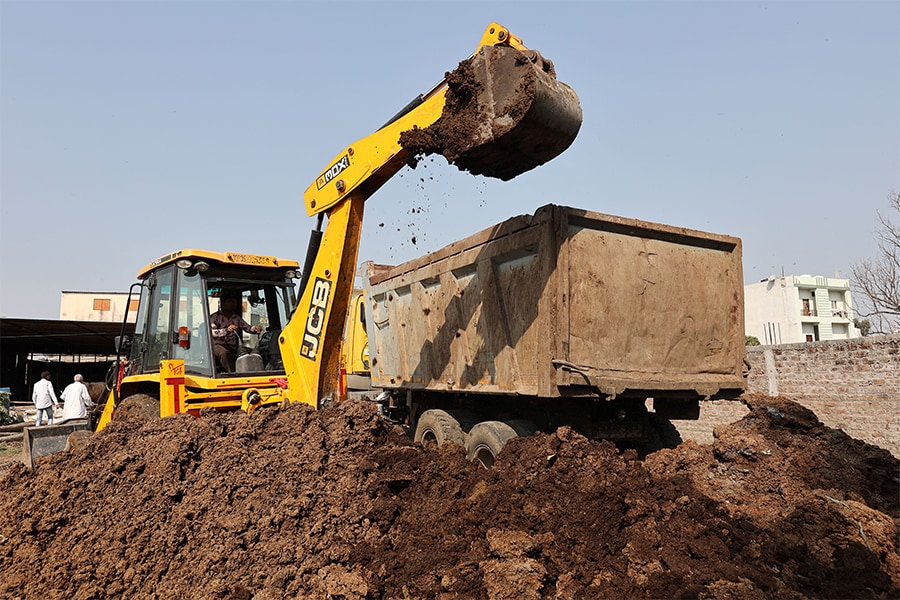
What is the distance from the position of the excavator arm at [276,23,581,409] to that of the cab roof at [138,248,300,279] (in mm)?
972

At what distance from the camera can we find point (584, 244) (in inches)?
197

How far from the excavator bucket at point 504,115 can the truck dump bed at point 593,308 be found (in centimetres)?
61

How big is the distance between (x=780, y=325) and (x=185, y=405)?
52853mm

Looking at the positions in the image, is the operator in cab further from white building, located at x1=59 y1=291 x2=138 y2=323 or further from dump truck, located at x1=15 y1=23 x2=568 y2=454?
white building, located at x1=59 y1=291 x2=138 y2=323

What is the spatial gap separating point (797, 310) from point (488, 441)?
52897mm

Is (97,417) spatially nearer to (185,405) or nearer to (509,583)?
(185,405)

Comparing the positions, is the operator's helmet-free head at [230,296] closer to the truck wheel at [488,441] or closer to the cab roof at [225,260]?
the cab roof at [225,260]

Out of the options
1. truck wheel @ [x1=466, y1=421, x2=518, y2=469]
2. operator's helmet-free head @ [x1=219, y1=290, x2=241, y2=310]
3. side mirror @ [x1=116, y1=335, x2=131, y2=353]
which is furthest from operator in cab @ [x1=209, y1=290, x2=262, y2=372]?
truck wheel @ [x1=466, y1=421, x2=518, y2=469]

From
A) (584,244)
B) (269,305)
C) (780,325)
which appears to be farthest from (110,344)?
(780,325)

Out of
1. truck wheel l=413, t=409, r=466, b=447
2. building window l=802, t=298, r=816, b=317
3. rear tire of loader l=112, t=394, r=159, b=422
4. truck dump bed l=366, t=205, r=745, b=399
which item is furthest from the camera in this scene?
building window l=802, t=298, r=816, b=317

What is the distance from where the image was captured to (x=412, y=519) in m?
4.27

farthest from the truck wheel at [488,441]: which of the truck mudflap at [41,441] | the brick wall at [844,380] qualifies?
the brick wall at [844,380]

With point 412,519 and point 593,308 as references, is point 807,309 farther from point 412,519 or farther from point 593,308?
point 412,519

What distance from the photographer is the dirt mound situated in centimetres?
363
